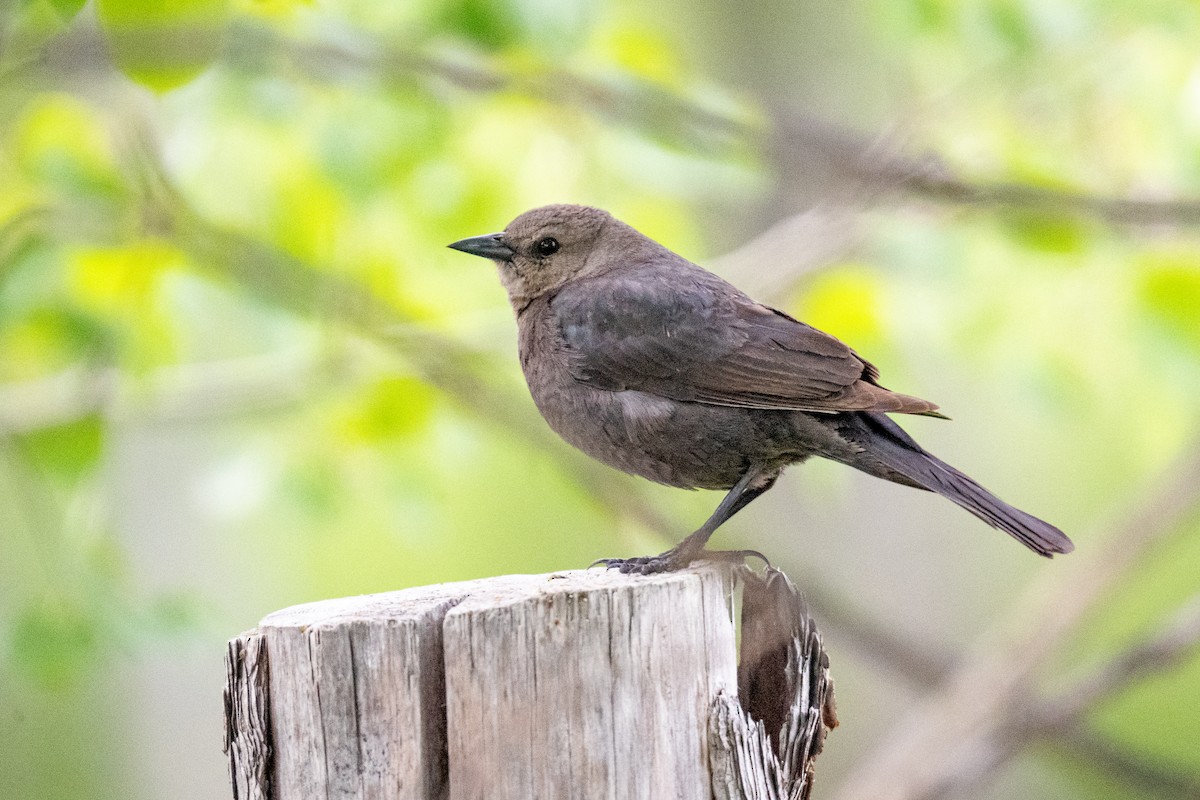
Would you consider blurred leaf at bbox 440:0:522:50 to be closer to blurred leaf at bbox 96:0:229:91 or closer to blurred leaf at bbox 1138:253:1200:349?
blurred leaf at bbox 96:0:229:91

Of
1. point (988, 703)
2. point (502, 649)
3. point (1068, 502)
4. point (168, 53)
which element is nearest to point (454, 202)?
point (168, 53)

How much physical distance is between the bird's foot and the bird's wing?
0.44m

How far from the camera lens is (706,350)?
3068mm

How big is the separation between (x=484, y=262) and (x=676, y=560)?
8.66 feet

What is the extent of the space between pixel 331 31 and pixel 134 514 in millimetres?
5918

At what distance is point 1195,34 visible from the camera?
4.13m

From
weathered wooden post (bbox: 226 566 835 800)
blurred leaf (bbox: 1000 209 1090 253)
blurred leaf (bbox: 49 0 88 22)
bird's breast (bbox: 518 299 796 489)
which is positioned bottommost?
weathered wooden post (bbox: 226 566 835 800)

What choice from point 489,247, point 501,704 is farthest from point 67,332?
point 501,704

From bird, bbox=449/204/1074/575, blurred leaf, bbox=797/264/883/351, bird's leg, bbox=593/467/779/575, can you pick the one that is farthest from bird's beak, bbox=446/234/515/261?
blurred leaf, bbox=797/264/883/351

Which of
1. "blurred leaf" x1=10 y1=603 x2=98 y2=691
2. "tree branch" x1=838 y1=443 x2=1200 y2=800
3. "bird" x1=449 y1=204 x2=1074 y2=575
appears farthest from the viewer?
"tree branch" x1=838 y1=443 x2=1200 y2=800

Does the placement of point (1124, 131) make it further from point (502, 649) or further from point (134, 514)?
point (134, 514)

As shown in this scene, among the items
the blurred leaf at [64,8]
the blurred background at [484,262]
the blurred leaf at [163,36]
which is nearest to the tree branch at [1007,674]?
the blurred background at [484,262]

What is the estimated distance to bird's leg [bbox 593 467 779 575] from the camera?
261 cm

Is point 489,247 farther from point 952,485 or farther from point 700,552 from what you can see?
point 952,485
